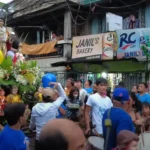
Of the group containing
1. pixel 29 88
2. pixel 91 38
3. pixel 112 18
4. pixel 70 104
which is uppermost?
pixel 112 18

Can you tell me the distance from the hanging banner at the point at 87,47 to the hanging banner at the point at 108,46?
10.4 inches

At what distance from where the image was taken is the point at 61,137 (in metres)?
1.49

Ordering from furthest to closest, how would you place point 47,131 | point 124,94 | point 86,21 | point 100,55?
point 86,21, point 100,55, point 124,94, point 47,131

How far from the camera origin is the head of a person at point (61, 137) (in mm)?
1482

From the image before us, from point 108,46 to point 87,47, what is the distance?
1.26 metres

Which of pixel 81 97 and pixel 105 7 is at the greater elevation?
pixel 105 7

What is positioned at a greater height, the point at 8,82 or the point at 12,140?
the point at 8,82

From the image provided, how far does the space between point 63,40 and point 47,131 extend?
525 inches

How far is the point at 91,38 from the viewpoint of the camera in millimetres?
13461

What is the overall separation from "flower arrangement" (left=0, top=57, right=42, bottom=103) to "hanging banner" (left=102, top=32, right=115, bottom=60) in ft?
25.1

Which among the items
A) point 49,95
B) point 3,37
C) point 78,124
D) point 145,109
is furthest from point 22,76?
point 78,124

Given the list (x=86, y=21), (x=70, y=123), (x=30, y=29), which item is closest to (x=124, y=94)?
(x=70, y=123)

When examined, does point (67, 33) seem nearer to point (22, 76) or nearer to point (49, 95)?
point (22, 76)

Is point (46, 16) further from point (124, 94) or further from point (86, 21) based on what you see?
point (124, 94)
